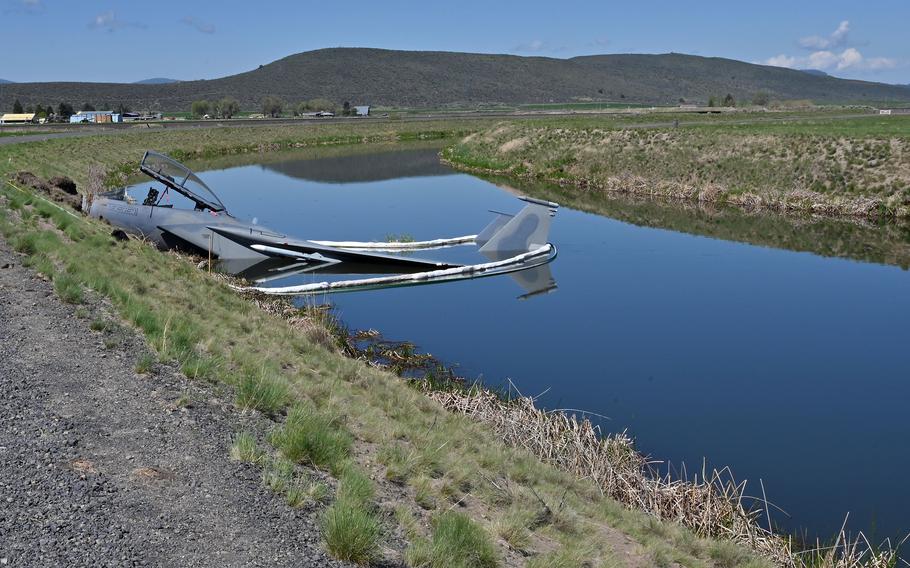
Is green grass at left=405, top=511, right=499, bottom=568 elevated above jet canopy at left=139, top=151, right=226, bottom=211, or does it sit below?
below

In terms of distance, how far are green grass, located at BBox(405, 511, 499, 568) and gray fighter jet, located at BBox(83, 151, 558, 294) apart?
14.3m

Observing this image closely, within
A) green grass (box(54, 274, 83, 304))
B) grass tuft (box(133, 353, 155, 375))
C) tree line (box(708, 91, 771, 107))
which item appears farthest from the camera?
tree line (box(708, 91, 771, 107))

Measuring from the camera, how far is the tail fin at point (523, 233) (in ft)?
75.4

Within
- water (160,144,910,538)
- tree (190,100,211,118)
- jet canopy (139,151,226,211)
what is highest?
tree (190,100,211,118)

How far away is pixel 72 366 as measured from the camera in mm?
8883

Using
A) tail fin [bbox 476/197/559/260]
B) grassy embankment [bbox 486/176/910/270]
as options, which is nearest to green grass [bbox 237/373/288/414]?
tail fin [bbox 476/197/559/260]

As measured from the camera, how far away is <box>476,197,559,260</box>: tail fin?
23.0 m

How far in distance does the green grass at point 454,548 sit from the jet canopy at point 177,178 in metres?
16.9

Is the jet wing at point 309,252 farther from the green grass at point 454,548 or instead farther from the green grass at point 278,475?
the green grass at point 454,548

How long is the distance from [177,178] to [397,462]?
15907mm

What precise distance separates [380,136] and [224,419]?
7907cm

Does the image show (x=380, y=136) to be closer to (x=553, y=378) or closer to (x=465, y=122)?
(x=465, y=122)

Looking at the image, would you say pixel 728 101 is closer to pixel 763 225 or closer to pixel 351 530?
pixel 763 225

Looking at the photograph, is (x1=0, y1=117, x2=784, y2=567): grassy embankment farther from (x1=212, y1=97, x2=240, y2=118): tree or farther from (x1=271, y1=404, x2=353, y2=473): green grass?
(x1=212, y1=97, x2=240, y2=118): tree
